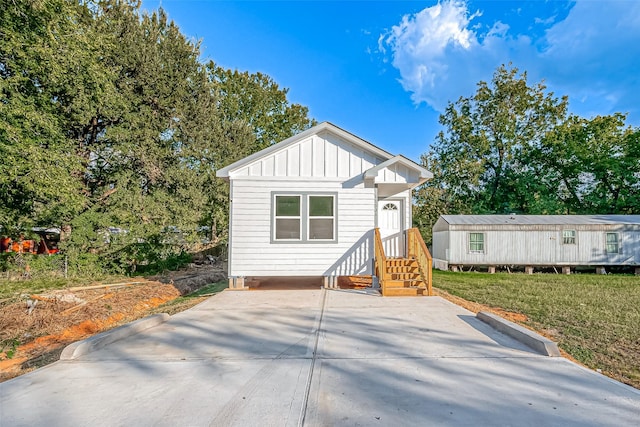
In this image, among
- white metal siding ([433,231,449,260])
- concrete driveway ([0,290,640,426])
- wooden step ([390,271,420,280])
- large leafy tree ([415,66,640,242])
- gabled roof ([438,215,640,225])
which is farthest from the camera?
large leafy tree ([415,66,640,242])

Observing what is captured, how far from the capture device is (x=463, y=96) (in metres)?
24.7

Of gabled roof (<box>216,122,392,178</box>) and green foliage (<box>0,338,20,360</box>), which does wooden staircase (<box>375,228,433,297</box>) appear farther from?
green foliage (<box>0,338,20,360</box>)

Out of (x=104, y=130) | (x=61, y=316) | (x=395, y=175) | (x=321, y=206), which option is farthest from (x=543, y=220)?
(x=104, y=130)

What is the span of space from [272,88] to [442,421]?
90.4ft

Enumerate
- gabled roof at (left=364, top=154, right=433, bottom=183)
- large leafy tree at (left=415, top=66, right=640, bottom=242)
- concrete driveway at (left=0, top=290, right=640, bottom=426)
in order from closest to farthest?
concrete driveway at (left=0, top=290, right=640, bottom=426) → gabled roof at (left=364, top=154, right=433, bottom=183) → large leafy tree at (left=415, top=66, right=640, bottom=242)

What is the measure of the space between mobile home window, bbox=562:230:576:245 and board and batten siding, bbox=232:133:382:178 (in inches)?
509

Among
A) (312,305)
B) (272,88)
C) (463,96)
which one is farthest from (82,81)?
(463,96)

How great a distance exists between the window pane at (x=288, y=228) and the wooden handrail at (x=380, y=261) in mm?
2054

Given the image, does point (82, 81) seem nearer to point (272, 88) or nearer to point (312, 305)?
point (312, 305)

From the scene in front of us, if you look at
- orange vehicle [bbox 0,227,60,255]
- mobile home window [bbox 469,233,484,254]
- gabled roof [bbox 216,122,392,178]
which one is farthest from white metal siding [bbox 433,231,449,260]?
orange vehicle [bbox 0,227,60,255]

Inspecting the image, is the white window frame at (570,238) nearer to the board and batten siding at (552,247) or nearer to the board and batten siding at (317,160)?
the board and batten siding at (552,247)

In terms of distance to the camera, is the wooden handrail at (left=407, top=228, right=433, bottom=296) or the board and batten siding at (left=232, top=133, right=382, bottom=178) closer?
the wooden handrail at (left=407, top=228, right=433, bottom=296)

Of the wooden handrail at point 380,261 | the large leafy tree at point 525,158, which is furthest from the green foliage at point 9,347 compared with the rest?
the large leafy tree at point 525,158

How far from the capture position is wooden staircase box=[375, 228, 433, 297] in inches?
270
